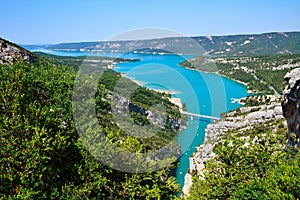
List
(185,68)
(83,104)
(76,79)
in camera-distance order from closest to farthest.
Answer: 1. (83,104)
2. (76,79)
3. (185,68)

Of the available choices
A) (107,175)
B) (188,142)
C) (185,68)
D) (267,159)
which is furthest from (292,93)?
(185,68)

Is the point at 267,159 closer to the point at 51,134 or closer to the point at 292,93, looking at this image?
the point at 51,134

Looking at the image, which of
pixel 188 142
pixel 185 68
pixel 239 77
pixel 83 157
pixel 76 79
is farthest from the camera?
pixel 185 68

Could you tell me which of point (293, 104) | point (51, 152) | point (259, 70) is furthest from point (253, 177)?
point (259, 70)

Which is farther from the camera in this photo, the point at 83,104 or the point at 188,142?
the point at 188,142

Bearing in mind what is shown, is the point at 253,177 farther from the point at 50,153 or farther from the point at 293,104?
the point at 293,104

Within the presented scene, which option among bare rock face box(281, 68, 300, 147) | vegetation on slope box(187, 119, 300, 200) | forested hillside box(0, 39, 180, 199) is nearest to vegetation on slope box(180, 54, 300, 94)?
bare rock face box(281, 68, 300, 147)
